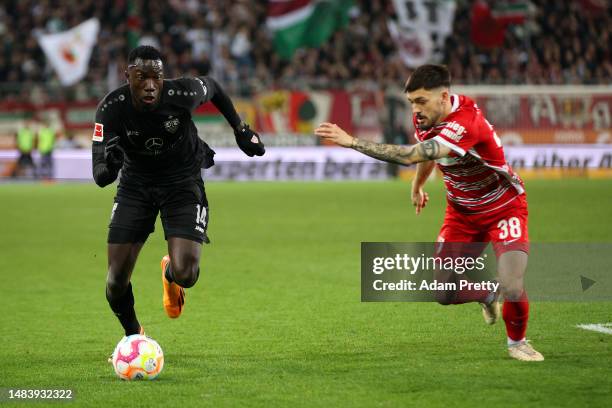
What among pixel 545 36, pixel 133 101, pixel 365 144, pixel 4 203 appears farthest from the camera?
pixel 545 36

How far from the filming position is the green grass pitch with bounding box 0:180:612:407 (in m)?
6.40

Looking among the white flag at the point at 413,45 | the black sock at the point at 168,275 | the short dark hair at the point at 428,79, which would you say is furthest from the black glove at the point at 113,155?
the white flag at the point at 413,45

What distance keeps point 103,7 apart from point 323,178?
10213 millimetres

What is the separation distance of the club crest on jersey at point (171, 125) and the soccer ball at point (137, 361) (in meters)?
1.58

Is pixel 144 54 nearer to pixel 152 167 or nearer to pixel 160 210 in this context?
pixel 152 167

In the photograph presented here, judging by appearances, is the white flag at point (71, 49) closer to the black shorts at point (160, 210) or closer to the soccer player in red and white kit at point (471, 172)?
the black shorts at point (160, 210)

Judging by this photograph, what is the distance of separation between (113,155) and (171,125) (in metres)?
0.69

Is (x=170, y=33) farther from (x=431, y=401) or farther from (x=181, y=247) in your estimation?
(x=431, y=401)

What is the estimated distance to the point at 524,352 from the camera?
7.21 m

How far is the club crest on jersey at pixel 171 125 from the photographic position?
7375mm

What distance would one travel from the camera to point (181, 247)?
7539 millimetres

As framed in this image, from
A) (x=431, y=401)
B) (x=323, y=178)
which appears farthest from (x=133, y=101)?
(x=323, y=178)

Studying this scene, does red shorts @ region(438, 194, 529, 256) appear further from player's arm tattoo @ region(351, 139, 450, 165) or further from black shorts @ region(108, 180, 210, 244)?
black shorts @ region(108, 180, 210, 244)

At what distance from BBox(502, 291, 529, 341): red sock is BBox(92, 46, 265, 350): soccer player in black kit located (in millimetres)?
2289
